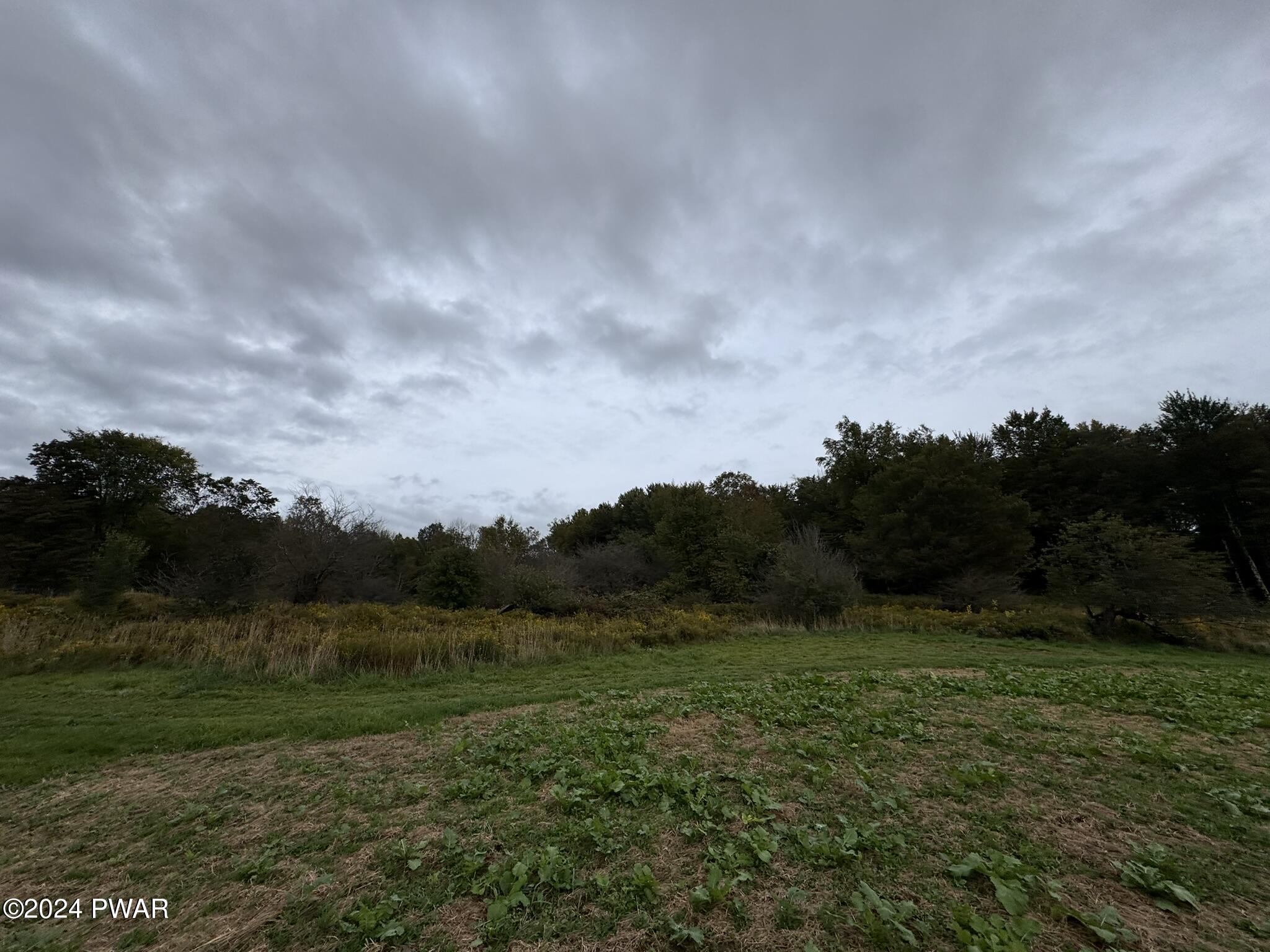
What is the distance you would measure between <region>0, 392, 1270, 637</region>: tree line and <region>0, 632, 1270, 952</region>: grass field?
13557 mm

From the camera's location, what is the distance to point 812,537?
26.1m

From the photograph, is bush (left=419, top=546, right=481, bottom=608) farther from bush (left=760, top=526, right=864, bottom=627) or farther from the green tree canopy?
the green tree canopy

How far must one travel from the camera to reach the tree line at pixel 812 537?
18.6m

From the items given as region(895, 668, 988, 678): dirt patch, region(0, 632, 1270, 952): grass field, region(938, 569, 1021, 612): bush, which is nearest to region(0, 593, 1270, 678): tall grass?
region(938, 569, 1021, 612): bush

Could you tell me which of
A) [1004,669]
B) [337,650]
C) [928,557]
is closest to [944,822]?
[1004,669]

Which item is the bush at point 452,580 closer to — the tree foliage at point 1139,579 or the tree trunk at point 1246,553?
the tree foliage at point 1139,579

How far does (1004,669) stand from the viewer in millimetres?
9734

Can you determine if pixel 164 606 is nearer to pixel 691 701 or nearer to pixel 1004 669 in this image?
pixel 691 701

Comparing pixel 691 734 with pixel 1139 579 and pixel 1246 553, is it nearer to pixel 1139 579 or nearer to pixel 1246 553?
pixel 1139 579

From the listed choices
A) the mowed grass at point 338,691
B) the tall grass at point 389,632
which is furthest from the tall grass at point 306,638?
the mowed grass at point 338,691

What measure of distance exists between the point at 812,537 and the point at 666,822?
24.1m

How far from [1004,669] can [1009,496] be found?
25592 mm

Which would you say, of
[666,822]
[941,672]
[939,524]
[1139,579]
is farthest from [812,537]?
[666,822]

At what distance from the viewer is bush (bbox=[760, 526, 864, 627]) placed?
2073 cm
